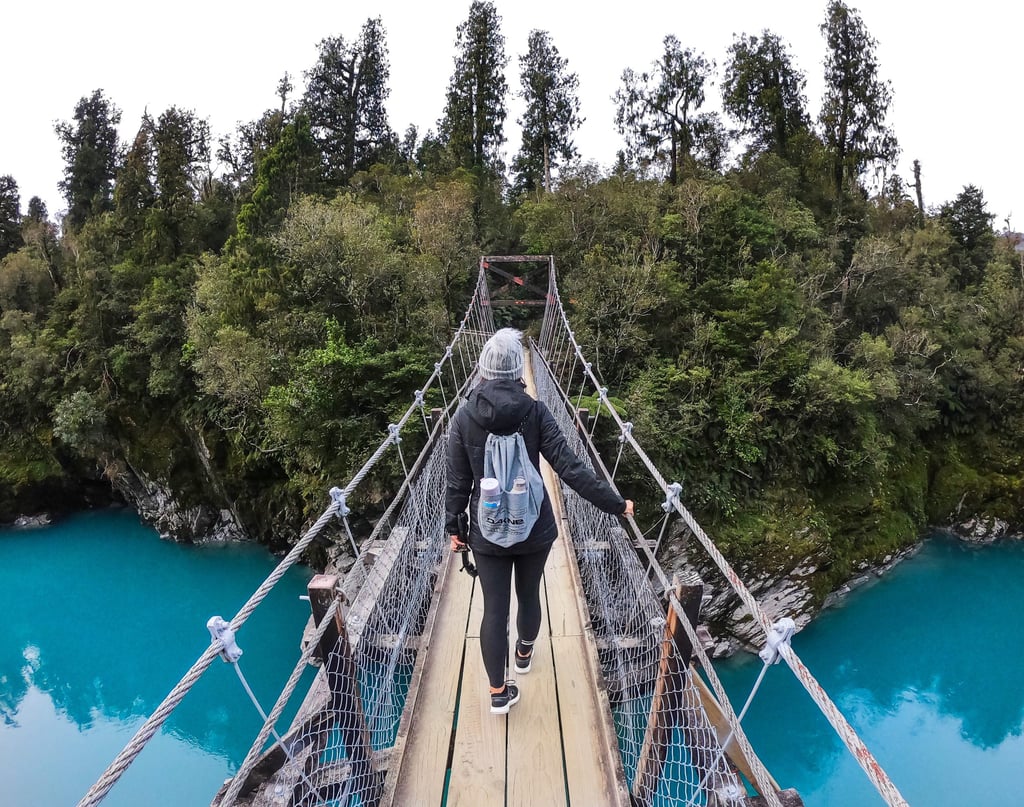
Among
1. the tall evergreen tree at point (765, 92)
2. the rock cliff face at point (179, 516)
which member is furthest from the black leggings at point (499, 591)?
the tall evergreen tree at point (765, 92)

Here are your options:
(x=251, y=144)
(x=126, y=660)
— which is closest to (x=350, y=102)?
(x=251, y=144)

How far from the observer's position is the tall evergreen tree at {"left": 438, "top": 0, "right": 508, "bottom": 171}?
11.9 m

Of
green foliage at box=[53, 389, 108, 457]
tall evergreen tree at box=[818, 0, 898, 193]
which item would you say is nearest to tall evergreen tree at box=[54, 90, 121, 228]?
green foliage at box=[53, 389, 108, 457]

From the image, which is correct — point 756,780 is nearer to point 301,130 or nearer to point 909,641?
point 909,641

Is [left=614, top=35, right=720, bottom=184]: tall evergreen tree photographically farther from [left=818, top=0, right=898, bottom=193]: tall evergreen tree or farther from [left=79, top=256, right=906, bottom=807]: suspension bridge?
[left=79, top=256, right=906, bottom=807]: suspension bridge

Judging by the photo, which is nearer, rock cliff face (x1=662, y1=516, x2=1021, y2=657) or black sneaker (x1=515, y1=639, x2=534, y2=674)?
black sneaker (x1=515, y1=639, x2=534, y2=674)

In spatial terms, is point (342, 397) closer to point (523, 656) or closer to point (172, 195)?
point (523, 656)

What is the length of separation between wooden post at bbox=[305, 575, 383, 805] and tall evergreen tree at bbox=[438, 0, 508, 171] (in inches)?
Result: 463

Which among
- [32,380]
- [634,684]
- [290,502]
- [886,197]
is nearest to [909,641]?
[634,684]

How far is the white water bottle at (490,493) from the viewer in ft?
3.91

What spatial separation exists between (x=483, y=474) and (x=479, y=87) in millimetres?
12808

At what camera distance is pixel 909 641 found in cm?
589

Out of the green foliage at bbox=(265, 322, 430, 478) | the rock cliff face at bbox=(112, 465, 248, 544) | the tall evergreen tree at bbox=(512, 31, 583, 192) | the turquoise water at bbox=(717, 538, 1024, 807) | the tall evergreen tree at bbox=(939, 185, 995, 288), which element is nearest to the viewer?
the turquoise water at bbox=(717, 538, 1024, 807)

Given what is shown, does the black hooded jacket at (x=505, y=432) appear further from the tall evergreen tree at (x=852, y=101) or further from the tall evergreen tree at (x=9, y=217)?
the tall evergreen tree at (x=9, y=217)
